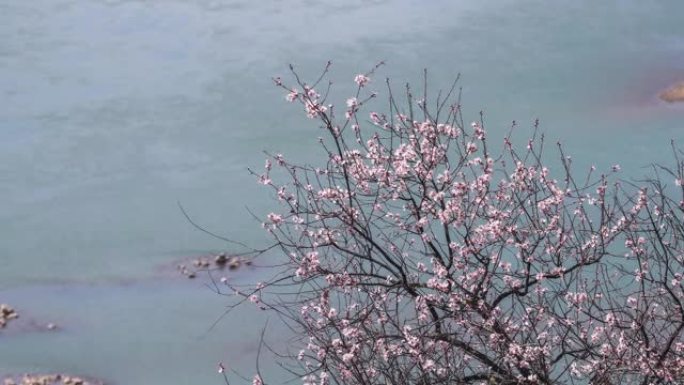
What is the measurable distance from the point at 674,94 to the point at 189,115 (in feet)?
25.0

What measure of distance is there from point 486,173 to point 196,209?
6.88m

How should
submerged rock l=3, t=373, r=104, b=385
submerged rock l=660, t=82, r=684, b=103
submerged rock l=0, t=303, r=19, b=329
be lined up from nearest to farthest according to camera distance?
submerged rock l=3, t=373, r=104, b=385
submerged rock l=0, t=303, r=19, b=329
submerged rock l=660, t=82, r=684, b=103

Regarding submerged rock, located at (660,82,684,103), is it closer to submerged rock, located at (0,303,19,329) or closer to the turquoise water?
the turquoise water

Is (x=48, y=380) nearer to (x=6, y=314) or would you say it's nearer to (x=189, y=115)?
(x=6, y=314)

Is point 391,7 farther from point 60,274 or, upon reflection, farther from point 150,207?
point 60,274

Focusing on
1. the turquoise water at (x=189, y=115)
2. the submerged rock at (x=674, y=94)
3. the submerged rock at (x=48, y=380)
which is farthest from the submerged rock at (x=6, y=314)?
the submerged rock at (x=674, y=94)

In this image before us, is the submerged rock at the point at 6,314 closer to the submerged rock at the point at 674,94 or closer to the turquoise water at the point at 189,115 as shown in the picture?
the turquoise water at the point at 189,115

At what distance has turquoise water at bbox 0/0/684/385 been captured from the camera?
10453mm

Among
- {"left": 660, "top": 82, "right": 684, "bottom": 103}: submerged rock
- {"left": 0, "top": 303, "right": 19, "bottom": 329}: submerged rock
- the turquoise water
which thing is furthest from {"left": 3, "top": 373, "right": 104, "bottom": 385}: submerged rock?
{"left": 660, "top": 82, "right": 684, "bottom": 103}: submerged rock

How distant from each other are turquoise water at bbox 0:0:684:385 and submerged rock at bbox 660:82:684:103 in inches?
6.8

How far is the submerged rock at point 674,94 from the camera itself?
14.7m

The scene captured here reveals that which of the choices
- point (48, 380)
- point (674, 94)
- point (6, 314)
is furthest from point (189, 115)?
point (674, 94)

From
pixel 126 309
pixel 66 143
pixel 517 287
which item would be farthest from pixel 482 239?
pixel 66 143

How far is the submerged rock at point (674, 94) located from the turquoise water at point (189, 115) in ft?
0.56
